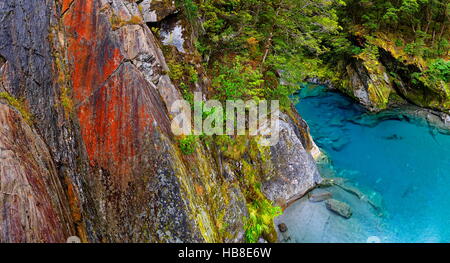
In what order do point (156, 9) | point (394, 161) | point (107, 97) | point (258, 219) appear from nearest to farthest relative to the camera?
point (107, 97), point (156, 9), point (258, 219), point (394, 161)

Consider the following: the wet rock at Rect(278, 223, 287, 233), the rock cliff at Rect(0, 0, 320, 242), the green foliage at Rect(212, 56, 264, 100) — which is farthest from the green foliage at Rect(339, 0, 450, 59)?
the rock cliff at Rect(0, 0, 320, 242)

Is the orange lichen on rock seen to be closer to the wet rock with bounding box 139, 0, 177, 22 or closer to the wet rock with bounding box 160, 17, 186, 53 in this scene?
the wet rock with bounding box 139, 0, 177, 22

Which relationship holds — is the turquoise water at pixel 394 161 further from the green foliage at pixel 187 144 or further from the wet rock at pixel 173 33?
the wet rock at pixel 173 33

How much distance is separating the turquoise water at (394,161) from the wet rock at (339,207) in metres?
1.21

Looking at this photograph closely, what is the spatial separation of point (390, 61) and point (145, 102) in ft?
61.4

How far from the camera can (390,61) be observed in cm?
1792

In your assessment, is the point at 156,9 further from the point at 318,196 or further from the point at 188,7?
the point at 318,196

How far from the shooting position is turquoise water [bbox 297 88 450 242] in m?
9.59

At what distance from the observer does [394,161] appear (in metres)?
12.9

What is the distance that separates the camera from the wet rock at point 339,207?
31.4ft

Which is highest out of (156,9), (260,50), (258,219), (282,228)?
(156,9)

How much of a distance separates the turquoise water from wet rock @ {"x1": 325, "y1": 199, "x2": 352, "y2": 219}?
121 cm

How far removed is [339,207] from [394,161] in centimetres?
545

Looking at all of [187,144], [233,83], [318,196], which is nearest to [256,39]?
[233,83]
